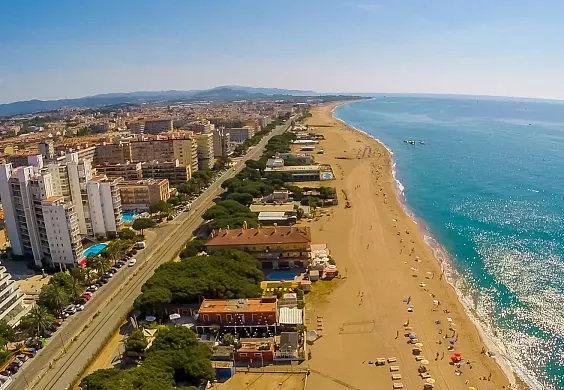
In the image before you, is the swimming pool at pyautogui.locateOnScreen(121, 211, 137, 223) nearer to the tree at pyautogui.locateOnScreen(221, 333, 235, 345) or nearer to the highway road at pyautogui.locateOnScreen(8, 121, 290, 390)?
the highway road at pyautogui.locateOnScreen(8, 121, 290, 390)

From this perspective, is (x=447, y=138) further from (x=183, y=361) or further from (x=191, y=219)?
(x=183, y=361)

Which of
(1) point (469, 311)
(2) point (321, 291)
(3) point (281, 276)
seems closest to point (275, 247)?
(3) point (281, 276)

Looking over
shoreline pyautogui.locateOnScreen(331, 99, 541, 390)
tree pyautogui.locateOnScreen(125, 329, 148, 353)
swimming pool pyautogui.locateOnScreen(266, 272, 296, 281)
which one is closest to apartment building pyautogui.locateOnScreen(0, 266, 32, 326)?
tree pyautogui.locateOnScreen(125, 329, 148, 353)

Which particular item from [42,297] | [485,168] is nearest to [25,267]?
[42,297]

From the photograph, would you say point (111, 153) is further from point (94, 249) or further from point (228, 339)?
point (228, 339)

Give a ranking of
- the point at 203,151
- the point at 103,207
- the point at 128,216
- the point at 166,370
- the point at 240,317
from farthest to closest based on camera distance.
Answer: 1. the point at 203,151
2. the point at 128,216
3. the point at 103,207
4. the point at 240,317
5. the point at 166,370
